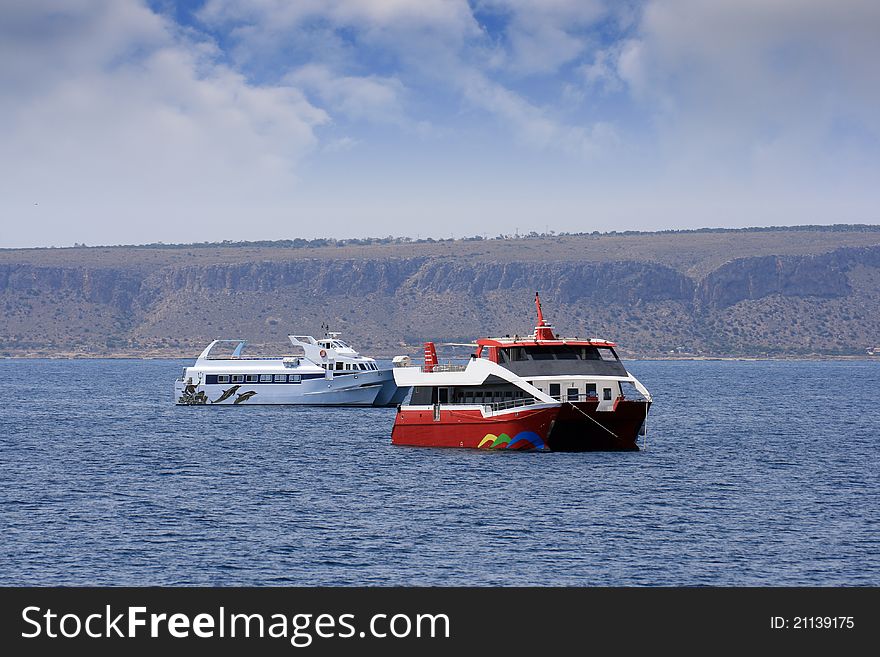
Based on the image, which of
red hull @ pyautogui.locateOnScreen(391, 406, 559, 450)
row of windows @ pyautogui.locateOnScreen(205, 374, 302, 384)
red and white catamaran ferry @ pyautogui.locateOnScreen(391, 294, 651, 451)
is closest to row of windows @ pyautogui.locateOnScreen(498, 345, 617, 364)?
red and white catamaran ferry @ pyautogui.locateOnScreen(391, 294, 651, 451)

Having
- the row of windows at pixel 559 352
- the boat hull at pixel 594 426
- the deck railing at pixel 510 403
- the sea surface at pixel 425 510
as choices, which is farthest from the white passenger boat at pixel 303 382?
the boat hull at pixel 594 426

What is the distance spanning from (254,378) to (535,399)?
53.8 meters

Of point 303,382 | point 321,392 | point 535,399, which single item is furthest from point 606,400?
point 303,382

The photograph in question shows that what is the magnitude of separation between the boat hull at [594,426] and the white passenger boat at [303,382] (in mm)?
46161

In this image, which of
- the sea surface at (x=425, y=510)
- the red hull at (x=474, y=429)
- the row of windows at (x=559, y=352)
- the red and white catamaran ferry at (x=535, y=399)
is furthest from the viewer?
the row of windows at (x=559, y=352)

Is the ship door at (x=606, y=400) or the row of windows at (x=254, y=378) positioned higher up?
the ship door at (x=606, y=400)

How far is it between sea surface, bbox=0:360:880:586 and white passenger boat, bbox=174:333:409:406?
70.9ft

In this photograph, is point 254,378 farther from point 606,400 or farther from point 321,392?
point 606,400

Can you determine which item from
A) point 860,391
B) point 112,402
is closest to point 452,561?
point 112,402

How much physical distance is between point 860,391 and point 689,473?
101736 mm

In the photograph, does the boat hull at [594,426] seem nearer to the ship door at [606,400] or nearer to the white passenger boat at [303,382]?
the ship door at [606,400]

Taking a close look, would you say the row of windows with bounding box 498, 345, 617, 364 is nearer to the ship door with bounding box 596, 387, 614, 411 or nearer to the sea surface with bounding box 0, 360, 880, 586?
the ship door with bounding box 596, 387, 614, 411

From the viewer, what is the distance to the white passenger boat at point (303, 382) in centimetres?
11312

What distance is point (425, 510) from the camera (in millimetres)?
52094
